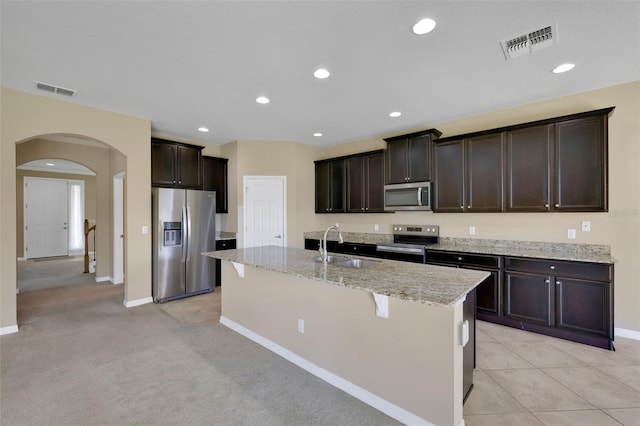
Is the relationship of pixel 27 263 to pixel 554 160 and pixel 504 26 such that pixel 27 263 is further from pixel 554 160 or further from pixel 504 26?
pixel 554 160

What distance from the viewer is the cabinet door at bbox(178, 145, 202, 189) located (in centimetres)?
498

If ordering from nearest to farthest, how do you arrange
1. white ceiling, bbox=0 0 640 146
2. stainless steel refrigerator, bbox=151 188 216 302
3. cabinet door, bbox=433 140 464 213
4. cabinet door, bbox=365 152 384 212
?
white ceiling, bbox=0 0 640 146 → cabinet door, bbox=433 140 464 213 → stainless steel refrigerator, bbox=151 188 216 302 → cabinet door, bbox=365 152 384 212

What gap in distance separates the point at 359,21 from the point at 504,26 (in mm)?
1084

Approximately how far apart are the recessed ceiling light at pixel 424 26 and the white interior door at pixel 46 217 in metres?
10.6

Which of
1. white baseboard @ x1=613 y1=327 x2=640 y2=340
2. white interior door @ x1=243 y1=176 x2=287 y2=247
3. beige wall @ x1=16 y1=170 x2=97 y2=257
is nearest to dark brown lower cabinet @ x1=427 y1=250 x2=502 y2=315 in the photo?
white baseboard @ x1=613 y1=327 x2=640 y2=340

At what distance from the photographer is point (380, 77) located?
2.92 metres

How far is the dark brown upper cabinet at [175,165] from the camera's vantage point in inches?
184

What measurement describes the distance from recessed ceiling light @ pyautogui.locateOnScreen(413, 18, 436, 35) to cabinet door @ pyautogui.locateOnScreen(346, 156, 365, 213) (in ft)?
9.75

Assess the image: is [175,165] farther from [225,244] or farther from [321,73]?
[321,73]

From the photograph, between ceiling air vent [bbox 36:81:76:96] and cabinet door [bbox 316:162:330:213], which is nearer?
ceiling air vent [bbox 36:81:76:96]

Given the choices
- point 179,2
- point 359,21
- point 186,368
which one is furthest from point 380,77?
point 186,368

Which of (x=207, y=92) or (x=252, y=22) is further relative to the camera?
(x=207, y=92)

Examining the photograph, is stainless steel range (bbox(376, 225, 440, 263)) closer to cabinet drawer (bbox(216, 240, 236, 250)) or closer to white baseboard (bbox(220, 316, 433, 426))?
white baseboard (bbox(220, 316, 433, 426))

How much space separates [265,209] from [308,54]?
3407 millimetres
